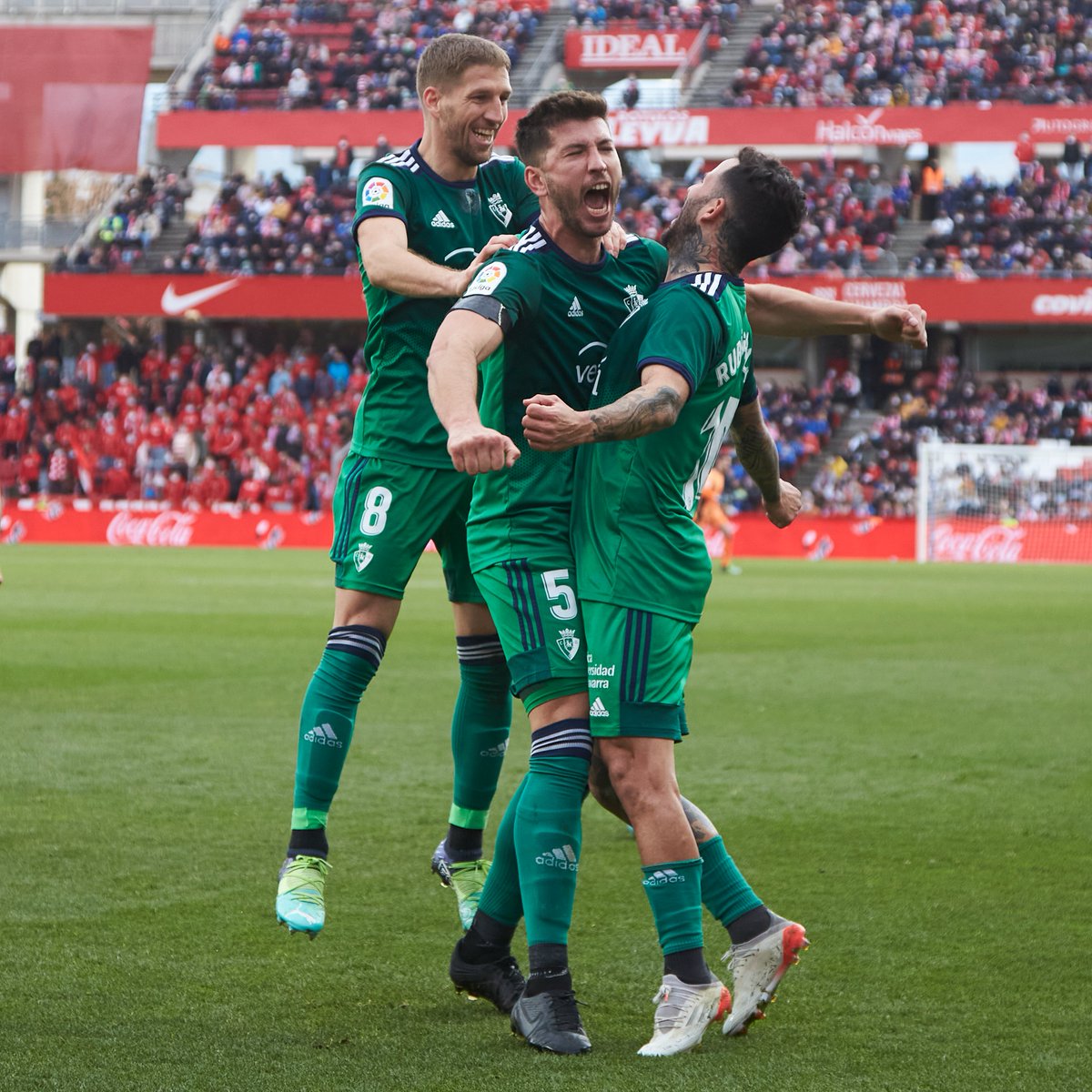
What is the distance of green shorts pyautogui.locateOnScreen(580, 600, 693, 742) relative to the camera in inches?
147

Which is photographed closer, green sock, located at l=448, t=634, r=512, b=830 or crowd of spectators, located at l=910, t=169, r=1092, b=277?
green sock, located at l=448, t=634, r=512, b=830

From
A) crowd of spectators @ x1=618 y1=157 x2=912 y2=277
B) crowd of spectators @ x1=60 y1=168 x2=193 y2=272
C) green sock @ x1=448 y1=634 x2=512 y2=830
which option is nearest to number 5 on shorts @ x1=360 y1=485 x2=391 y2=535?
green sock @ x1=448 y1=634 x2=512 y2=830

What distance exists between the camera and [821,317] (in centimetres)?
433

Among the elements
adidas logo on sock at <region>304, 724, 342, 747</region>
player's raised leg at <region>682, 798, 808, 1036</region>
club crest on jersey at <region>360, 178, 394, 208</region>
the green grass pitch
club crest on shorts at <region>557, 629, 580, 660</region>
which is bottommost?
the green grass pitch

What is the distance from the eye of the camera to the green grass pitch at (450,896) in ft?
11.5

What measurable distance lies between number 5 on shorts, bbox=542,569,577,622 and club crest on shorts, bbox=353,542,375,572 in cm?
98

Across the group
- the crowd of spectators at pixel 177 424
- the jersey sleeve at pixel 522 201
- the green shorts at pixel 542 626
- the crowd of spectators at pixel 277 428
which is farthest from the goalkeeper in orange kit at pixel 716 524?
the green shorts at pixel 542 626

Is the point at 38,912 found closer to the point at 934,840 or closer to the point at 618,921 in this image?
the point at 618,921

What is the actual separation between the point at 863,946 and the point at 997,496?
27.6 meters

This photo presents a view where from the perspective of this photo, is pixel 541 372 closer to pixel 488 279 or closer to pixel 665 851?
pixel 488 279

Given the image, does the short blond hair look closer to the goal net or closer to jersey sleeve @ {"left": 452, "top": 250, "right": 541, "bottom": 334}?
jersey sleeve @ {"left": 452, "top": 250, "right": 541, "bottom": 334}

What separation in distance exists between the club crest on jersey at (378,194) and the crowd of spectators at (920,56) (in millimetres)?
34662

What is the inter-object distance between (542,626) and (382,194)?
150 centimetres

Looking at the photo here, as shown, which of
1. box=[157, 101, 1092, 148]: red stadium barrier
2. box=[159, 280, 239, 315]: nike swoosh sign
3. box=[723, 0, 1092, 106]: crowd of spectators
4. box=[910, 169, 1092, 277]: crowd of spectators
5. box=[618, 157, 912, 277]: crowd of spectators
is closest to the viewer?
box=[910, 169, 1092, 277]: crowd of spectators
